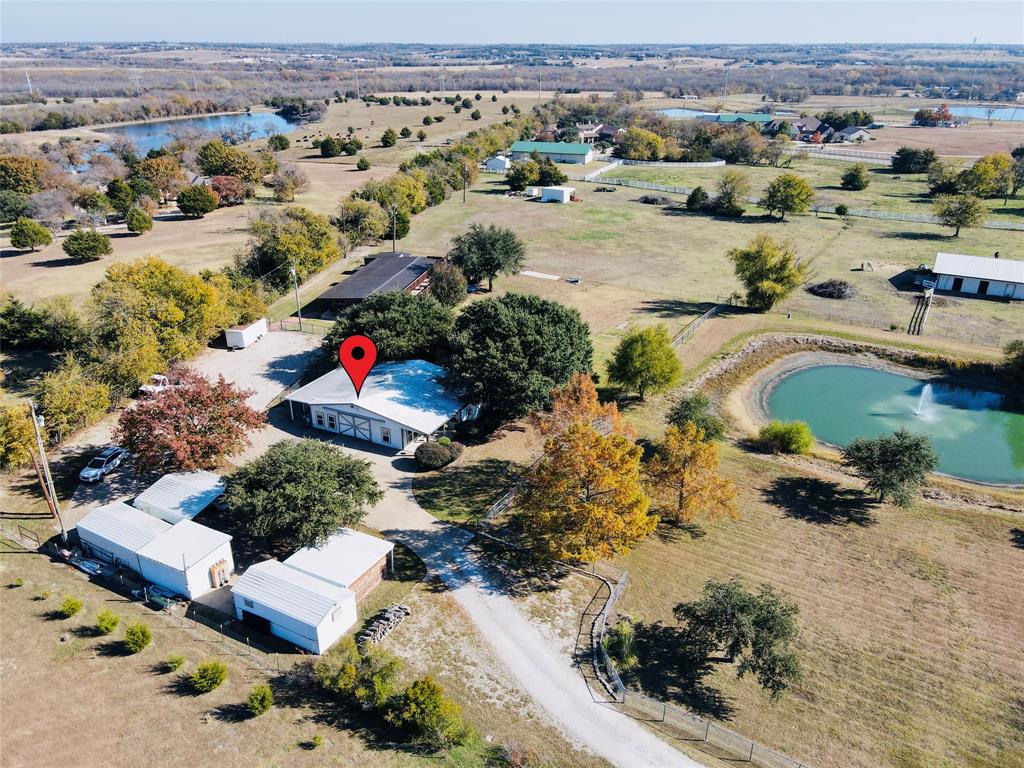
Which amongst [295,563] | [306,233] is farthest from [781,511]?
[306,233]

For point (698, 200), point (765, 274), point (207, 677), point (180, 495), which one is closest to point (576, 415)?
point (207, 677)

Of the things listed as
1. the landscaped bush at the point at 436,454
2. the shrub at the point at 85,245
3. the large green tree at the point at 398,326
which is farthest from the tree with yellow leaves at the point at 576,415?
the shrub at the point at 85,245

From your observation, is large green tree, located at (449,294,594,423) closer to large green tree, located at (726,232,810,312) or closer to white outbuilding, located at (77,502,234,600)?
white outbuilding, located at (77,502,234,600)

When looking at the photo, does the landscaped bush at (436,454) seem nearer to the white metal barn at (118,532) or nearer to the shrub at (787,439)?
the white metal barn at (118,532)

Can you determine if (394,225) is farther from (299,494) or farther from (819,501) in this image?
(819,501)

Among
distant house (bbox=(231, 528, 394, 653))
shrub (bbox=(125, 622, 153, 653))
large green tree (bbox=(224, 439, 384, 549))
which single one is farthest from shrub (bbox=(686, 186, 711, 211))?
shrub (bbox=(125, 622, 153, 653))

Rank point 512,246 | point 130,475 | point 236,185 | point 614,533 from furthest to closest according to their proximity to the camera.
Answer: point 236,185 → point 512,246 → point 130,475 → point 614,533

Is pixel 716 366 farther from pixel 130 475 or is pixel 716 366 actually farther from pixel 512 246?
pixel 130 475
